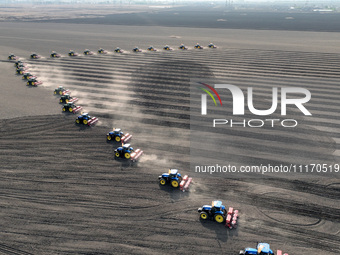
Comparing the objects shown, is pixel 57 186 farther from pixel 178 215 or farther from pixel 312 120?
pixel 312 120

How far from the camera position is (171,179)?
1675 cm

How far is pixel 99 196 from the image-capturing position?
16.1 meters

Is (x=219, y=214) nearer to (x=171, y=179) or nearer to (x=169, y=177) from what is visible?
(x=171, y=179)

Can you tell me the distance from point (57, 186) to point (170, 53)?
39097mm

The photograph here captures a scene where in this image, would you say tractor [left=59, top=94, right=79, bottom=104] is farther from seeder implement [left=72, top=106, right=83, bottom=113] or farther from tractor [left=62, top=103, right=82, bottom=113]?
tractor [left=62, top=103, right=82, bottom=113]

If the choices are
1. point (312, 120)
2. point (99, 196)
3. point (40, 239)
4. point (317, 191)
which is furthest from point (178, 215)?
point (312, 120)

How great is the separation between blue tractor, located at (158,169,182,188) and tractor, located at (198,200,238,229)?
2.61m

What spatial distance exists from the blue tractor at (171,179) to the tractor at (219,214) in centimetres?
261

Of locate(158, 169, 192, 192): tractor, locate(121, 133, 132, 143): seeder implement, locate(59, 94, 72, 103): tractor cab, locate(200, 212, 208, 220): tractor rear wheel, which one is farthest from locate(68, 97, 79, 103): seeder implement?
locate(200, 212, 208, 220): tractor rear wheel

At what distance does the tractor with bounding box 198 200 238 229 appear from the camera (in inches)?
551

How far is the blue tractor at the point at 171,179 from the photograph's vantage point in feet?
54.7

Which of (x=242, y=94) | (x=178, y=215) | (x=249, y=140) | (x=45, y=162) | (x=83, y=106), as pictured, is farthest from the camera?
(x=242, y=94)

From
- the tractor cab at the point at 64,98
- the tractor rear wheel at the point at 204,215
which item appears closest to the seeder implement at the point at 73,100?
the tractor cab at the point at 64,98

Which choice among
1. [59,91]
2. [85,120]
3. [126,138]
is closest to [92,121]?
[85,120]
